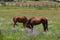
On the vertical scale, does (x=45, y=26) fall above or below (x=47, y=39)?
below

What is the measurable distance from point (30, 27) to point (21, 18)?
2311mm

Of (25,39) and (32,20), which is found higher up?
(25,39)

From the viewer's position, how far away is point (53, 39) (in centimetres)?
1316

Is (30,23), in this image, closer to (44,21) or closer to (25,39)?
(44,21)

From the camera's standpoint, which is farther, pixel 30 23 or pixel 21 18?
pixel 21 18

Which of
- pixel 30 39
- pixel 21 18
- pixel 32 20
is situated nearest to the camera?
pixel 30 39

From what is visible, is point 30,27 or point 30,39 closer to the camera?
point 30,39

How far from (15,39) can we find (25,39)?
50 centimetres

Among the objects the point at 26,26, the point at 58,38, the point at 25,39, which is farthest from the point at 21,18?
the point at 25,39

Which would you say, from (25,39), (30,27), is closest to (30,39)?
(25,39)

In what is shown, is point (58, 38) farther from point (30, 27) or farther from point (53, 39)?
point (30, 27)

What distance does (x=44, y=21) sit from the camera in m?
18.6

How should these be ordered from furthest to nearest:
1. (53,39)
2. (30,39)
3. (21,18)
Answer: (21,18) < (53,39) < (30,39)

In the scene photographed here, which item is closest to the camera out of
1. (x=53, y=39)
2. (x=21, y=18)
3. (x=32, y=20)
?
(x=53, y=39)
